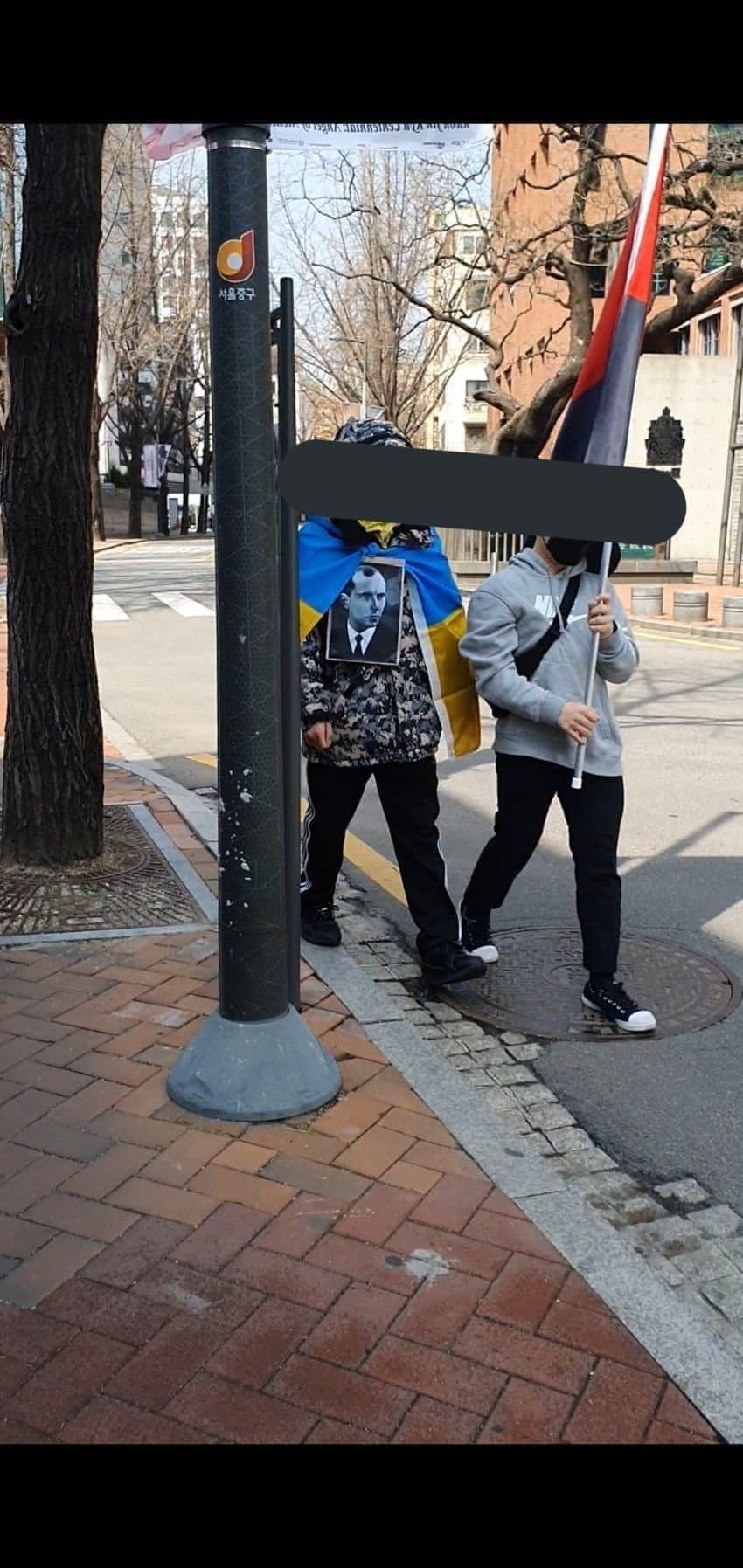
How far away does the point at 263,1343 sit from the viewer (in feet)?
8.57

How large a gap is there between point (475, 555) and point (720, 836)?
21.2 m

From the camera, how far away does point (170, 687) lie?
12.8 metres

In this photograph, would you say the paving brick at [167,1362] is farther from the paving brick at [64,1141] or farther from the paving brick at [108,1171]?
the paving brick at [64,1141]

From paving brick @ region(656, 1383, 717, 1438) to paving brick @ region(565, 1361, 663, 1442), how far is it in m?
0.02

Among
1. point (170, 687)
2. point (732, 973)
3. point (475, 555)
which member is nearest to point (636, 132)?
point (475, 555)

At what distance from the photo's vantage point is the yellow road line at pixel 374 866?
5.98m

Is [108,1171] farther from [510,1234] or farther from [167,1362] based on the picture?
[510,1234]

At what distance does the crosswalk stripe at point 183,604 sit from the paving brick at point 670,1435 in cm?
1902

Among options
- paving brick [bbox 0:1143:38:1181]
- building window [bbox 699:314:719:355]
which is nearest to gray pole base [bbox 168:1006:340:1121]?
paving brick [bbox 0:1143:38:1181]

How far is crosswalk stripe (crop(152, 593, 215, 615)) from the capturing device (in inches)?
838

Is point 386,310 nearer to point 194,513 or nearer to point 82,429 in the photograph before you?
point 82,429

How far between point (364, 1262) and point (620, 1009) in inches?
67.6

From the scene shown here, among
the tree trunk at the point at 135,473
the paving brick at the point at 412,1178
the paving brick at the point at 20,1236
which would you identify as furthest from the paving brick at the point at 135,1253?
the tree trunk at the point at 135,473

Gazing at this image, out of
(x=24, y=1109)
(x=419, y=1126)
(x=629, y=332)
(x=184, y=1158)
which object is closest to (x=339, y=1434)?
(x=184, y=1158)
